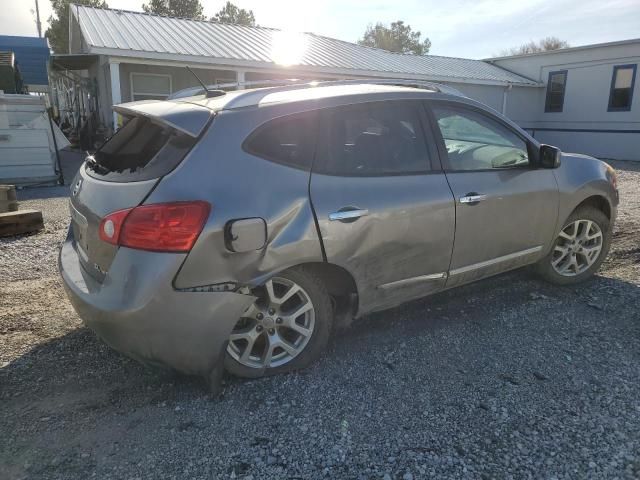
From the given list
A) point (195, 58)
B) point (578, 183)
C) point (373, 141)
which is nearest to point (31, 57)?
point (195, 58)

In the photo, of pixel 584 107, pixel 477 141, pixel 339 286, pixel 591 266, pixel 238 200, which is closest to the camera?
pixel 238 200

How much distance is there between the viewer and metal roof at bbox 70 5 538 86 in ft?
39.1

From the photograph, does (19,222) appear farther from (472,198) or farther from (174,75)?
(174,75)

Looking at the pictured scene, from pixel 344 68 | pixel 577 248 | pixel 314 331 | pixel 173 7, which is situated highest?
pixel 173 7

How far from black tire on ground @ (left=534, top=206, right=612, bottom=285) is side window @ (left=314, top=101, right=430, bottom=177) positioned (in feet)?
5.71

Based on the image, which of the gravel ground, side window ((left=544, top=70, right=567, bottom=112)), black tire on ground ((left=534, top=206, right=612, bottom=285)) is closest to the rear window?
the gravel ground

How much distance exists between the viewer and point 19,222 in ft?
19.6

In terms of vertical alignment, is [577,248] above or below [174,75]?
below

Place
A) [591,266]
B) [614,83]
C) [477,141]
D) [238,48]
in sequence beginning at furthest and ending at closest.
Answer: [614,83] → [238,48] → [591,266] → [477,141]

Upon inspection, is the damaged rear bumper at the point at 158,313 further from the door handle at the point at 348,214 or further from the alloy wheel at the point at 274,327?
the door handle at the point at 348,214

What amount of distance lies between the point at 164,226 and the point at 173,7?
4272cm

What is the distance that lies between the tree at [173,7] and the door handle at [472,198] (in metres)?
41.2

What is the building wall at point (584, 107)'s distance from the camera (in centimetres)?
1725

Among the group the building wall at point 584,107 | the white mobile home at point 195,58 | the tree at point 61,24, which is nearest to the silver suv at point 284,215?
the white mobile home at point 195,58
